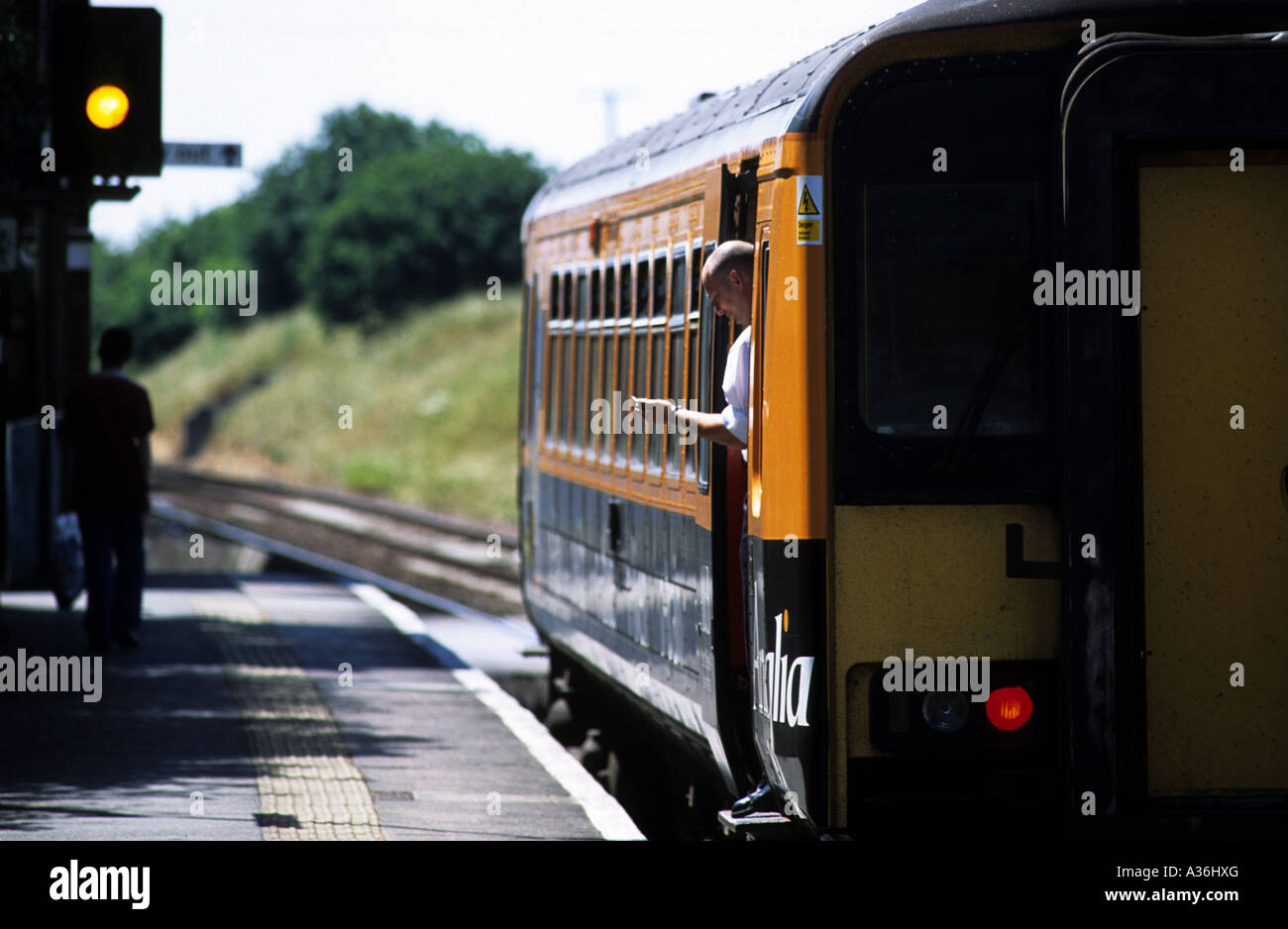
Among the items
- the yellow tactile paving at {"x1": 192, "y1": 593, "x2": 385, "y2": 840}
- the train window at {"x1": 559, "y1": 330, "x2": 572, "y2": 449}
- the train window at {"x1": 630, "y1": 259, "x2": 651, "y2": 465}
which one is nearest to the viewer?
the yellow tactile paving at {"x1": 192, "y1": 593, "x2": 385, "y2": 840}

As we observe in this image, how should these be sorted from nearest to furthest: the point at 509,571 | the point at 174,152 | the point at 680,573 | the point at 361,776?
the point at 680,573 → the point at 361,776 → the point at 174,152 → the point at 509,571

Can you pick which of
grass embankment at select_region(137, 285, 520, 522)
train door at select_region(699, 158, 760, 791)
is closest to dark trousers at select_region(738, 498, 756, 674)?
train door at select_region(699, 158, 760, 791)

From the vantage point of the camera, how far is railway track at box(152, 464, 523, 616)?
2712 centimetres

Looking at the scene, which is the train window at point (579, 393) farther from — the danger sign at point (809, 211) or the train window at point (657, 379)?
the danger sign at point (809, 211)

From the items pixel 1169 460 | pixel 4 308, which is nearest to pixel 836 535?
pixel 1169 460

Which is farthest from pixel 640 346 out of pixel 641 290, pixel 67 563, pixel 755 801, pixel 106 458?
pixel 67 563

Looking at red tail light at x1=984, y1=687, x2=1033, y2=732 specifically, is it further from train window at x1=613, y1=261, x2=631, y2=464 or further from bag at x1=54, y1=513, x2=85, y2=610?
bag at x1=54, y1=513, x2=85, y2=610

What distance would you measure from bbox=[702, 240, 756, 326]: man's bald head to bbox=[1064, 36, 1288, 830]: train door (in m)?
1.36

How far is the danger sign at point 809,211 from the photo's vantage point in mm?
6453

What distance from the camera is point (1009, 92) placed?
646 centimetres

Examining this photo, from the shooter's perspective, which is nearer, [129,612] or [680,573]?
[680,573]

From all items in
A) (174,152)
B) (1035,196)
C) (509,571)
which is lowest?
(509,571)
